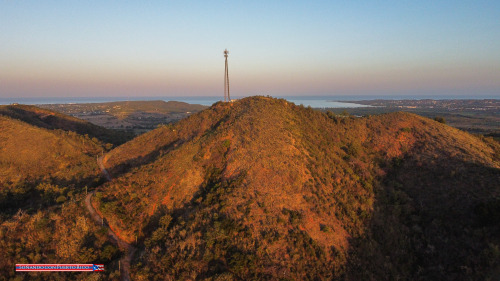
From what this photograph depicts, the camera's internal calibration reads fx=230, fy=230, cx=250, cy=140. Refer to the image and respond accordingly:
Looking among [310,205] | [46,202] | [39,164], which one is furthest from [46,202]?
[310,205]

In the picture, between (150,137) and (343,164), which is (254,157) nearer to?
(343,164)

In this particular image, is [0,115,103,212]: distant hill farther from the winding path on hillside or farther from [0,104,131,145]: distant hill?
[0,104,131,145]: distant hill

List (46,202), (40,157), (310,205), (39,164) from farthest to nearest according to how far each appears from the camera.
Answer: (40,157), (39,164), (46,202), (310,205)

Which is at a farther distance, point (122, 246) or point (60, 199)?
point (60, 199)

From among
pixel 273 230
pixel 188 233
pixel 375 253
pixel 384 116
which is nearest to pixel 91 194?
pixel 188 233

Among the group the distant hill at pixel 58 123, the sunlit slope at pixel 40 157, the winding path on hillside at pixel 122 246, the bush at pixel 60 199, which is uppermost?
the distant hill at pixel 58 123

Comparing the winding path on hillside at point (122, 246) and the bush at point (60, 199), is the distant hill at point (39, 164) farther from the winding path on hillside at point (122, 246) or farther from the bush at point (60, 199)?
the winding path on hillside at point (122, 246)

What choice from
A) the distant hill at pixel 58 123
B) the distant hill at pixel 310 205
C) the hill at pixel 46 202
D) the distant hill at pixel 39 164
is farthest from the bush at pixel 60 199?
the distant hill at pixel 58 123

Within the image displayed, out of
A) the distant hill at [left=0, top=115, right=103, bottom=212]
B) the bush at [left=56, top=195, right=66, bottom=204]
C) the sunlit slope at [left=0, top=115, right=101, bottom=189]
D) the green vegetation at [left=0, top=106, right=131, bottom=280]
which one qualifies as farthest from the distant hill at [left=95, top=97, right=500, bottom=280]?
the sunlit slope at [left=0, top=115, right=101, bottom=189]

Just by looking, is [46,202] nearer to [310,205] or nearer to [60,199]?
[60,199]
